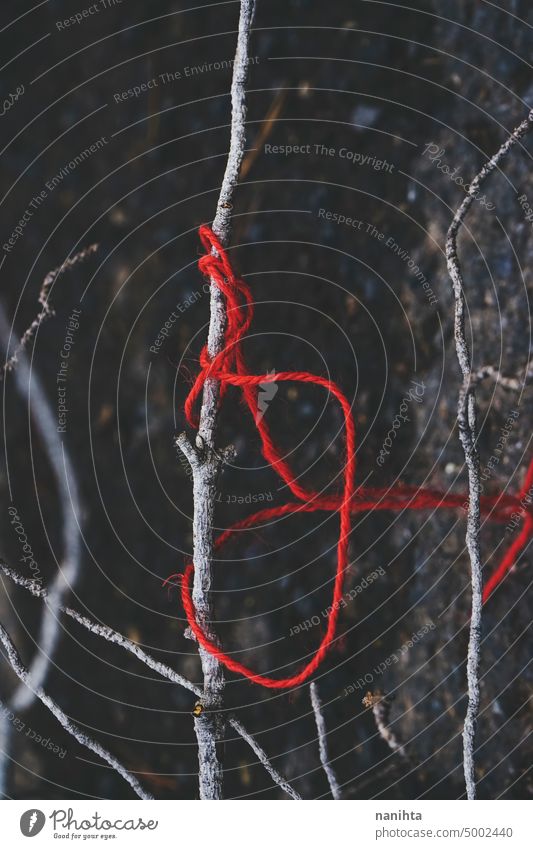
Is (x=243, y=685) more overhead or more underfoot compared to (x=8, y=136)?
more underfoot

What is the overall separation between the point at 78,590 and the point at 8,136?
0.21 meters

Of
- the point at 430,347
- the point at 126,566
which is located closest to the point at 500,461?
the point at 430,347

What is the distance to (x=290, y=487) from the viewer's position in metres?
0.27

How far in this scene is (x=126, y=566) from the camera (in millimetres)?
334

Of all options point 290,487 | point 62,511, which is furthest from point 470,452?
point 62,511

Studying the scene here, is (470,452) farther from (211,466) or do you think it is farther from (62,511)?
(62,511)

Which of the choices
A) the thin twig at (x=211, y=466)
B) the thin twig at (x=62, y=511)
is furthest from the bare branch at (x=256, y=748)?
the thin twig at (x=62, y=511)

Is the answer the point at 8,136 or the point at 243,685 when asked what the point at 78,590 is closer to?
the point at 243,685

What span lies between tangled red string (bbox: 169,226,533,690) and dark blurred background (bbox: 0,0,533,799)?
0.01 m

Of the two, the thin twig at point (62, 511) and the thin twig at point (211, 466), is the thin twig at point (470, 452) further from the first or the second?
the thin twig at point (62, 511)

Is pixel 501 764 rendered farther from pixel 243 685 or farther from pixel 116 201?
pixel 116 201

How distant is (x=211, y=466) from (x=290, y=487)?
2.1 inches

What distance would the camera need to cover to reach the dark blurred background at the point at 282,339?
302 mm
